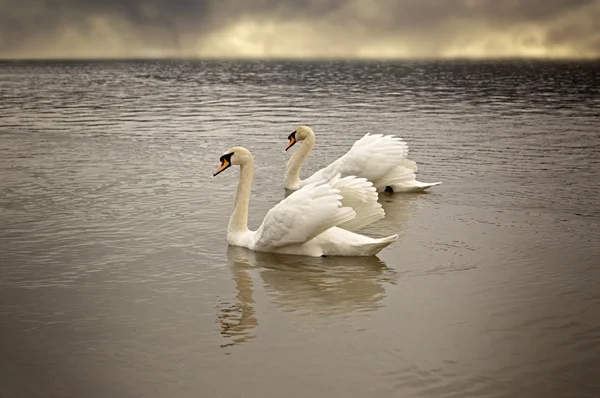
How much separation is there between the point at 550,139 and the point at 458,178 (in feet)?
27.1

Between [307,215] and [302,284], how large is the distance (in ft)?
3.22

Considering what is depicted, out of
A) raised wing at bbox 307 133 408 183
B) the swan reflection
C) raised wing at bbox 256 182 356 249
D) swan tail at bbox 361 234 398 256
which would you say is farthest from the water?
raised wing at bbox 307 133 408 183

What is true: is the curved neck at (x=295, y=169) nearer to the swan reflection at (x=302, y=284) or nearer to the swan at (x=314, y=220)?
the swan at (x=314, y=220)

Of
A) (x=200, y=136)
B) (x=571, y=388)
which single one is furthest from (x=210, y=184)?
(x=571, y=388)

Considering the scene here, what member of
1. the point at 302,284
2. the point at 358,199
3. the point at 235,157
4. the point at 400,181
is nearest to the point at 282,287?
the point at 302,284

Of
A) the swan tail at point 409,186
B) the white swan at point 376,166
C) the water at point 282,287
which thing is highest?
the white swan at point 376,166

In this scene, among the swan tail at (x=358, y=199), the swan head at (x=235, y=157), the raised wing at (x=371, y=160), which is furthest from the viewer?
the raised wing at (x=371, y=160)

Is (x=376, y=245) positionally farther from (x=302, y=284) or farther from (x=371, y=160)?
(x=371, y=160)

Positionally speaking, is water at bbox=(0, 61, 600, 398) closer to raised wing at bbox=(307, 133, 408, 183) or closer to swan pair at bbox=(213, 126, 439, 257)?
swan pair at bbox=(213, 126, 439, 257)

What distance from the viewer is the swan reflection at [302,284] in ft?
31.3

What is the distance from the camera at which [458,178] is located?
18172mm

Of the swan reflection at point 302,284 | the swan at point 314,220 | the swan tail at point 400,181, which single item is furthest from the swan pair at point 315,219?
the swan tail at point 400,181

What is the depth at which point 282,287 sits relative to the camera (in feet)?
34.7

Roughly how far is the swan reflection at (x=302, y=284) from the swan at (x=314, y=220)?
0.58 feet
